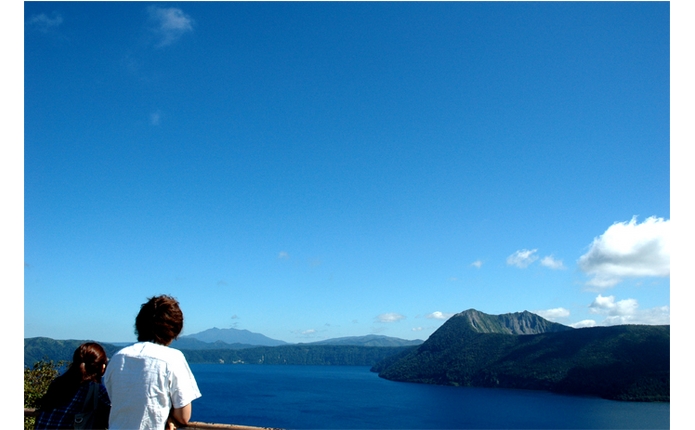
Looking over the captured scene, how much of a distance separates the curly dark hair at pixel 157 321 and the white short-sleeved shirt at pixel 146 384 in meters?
0.04

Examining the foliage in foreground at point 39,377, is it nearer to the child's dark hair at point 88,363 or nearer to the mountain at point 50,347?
the child's dark hair at point 88,363

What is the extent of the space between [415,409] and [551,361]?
49155 mm

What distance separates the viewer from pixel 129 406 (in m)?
1.81

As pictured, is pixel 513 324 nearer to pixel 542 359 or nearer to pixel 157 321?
pixel 542 359

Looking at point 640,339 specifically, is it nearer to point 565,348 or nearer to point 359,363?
point 565,348

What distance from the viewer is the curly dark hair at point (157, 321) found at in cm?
186

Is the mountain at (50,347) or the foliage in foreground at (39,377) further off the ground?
the foliage in foreground at (39,377)

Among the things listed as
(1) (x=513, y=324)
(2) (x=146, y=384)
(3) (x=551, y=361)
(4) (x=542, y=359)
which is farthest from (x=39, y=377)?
(1) (x=513, y=324)

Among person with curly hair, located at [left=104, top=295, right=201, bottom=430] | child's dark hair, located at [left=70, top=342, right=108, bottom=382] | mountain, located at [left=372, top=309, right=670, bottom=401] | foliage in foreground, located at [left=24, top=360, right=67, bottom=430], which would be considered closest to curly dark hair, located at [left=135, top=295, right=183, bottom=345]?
person with curly hair, located at [left=104, top=295, right=201, bottom=430]

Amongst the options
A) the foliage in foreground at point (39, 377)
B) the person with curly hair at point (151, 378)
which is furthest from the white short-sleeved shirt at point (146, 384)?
the foliage in foreground at point (39, 377)

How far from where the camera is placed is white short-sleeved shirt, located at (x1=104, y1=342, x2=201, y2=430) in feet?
5.86
